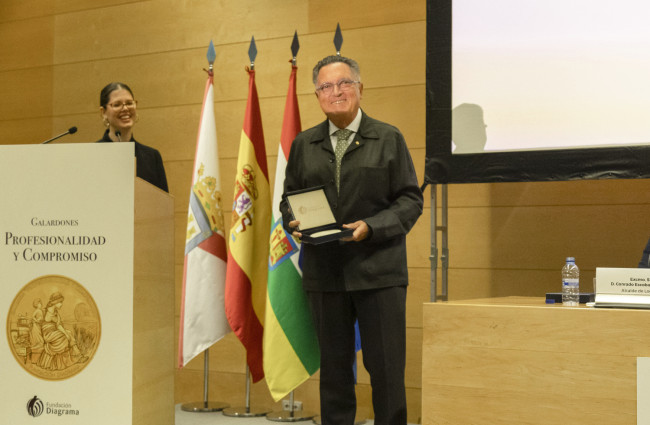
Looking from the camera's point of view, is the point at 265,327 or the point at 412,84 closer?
the point at 265,327

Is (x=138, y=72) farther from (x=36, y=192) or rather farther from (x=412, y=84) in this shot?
(x=36, y=192)

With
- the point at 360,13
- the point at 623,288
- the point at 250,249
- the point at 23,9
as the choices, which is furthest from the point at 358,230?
the point at 23,9

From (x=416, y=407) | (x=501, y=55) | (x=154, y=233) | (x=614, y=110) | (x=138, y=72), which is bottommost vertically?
(x=416, y=407)

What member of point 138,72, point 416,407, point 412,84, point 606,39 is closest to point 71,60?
point 138,72

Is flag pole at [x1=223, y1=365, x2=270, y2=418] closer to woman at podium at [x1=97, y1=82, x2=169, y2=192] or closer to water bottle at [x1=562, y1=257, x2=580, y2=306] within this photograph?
woman at podium at [x1=97, y1=82, x2=169, y2=192]

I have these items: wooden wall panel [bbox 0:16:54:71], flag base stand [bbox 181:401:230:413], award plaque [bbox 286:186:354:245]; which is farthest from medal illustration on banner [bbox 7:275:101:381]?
wooden wall panel [bbox 0:16:54:71]

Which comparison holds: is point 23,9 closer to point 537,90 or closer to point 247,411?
point 247,411

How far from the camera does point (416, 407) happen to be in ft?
11.5

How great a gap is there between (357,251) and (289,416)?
4.40 ft

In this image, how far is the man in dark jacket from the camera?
2518mm

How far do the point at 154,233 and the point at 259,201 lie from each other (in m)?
1.14

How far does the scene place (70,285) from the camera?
2.11 meters

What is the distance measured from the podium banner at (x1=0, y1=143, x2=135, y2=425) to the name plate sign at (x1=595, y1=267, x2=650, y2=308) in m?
1.31

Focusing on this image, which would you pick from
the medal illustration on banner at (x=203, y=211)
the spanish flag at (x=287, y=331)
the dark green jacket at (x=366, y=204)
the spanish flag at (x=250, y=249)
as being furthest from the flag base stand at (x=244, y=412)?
the dark green jacket at (x=366, y=204)
